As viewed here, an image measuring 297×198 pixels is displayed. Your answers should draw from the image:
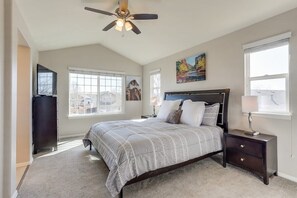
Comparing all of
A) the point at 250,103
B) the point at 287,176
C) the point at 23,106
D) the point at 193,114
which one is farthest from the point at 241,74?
the point at 23,106

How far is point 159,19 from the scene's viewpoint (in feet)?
11.0

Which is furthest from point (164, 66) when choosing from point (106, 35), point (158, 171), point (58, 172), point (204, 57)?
point (58, 172)

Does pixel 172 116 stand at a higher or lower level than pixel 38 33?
lower

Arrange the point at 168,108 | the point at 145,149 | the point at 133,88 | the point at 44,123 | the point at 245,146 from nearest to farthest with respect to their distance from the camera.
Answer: the point at 145,149 → the point at 245,146 → the point at 44,123 → the point at 168,108 → the point at 133,88

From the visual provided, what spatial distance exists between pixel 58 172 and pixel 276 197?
127 inches

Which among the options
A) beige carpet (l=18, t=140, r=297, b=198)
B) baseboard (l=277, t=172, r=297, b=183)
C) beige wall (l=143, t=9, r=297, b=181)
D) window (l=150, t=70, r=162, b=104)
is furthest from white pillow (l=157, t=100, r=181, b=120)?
baseboard (l=277, t=172, r=297, b=183)

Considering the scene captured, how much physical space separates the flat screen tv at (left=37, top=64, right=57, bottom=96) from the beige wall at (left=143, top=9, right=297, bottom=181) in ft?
10.9

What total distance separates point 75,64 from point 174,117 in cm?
359

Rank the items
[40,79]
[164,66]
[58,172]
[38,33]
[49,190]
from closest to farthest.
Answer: [49,190], [58,172], [38,33], [40,79], [164,66]

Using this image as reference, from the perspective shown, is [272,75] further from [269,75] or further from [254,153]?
[254,153]

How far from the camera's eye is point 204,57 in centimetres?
387

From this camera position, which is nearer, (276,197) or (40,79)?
(276,197)

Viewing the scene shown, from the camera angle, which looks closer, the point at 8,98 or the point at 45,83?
the point at 8,98

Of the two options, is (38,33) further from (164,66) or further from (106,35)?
(164,66)
